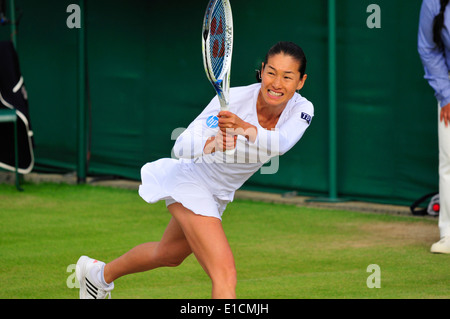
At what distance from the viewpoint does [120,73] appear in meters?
10.4

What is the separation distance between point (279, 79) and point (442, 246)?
2.79m

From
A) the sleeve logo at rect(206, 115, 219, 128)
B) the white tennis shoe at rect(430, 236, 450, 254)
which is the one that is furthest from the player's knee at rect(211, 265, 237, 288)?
the white tennis shoe at rect(430, 236, 450, 254)

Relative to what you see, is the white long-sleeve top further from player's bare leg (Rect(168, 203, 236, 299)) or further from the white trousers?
the white trousers

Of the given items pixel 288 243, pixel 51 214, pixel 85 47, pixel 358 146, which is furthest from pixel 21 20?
pixel 288 243

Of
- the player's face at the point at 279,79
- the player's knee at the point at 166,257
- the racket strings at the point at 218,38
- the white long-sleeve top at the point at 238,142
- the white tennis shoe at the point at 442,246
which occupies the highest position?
the racket strings at the point at 218,38

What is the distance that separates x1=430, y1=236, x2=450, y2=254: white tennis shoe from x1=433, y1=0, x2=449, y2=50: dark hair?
1403mm

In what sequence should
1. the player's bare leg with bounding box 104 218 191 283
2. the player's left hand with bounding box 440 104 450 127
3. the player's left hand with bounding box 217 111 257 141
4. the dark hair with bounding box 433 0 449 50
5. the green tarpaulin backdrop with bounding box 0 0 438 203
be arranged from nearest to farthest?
the player's left hand with bounding box 217 111 257 141 → the player's bare leg with bounding box 104 218 191 283 → the dark hair with bounding box 433 0 449 50 → the player's left hand with bounding box 440 104 450 127 → the green tarpaulin backdrop with bounding box 0 0 438 203

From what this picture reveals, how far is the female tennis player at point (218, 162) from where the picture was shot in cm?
414

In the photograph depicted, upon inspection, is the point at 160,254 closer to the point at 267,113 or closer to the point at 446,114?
the point at 267,113

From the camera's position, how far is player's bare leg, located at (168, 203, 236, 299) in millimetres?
4094

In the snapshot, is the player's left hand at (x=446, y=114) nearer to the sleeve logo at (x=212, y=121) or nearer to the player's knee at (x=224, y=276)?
the sleeve logo at (x=212, y=121)

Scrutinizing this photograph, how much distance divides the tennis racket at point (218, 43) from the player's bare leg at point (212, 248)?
1.58ft

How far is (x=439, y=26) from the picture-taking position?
21.4 ft

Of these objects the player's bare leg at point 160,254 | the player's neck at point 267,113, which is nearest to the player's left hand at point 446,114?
the player's neck at point 267,113
